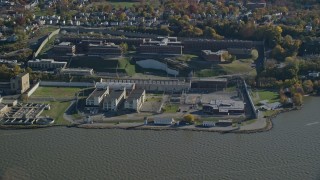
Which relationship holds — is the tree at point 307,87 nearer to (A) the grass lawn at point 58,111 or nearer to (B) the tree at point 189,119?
(B) the tree at point 189,119

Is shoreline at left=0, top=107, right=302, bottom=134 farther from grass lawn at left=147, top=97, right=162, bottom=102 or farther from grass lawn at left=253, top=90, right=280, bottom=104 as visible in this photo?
grass lawn at left=147, top=97, right=162, bottom=102

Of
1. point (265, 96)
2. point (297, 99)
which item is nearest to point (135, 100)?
point (265, 96)

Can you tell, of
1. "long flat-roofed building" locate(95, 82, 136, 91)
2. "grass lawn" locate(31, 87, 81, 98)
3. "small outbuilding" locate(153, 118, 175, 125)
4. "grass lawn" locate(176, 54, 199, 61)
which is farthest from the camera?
"grass lawn" locate(176, 54, 199, 61)

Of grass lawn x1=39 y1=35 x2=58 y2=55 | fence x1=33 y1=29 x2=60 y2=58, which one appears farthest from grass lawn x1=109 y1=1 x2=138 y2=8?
grass lawn x1=39 y1=35 x2=58 y2=55

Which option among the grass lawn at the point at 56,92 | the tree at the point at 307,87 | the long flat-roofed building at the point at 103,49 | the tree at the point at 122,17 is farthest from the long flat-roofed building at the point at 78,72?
the tree at the point at 122,17

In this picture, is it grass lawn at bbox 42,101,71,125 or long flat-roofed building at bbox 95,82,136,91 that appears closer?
grass lawn at bbox 42,101,71,125

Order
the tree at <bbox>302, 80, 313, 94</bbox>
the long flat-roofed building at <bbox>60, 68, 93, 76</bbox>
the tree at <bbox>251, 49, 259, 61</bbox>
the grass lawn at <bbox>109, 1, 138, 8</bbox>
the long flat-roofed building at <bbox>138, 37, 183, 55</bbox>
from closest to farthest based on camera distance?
the tree at <bbox>302, 80, 313, 94</bbox>, the long flat-roofed building at <bbox>60, 68, 93, 76</bbox>, the tree at <bbox>251, 49, 259, 61</bbox>, the long flat-roofed building at <bbox>138, 37, 183, 55</bbox>, the grass lawn at <bbox>109, 1, 138, 8</bbox>

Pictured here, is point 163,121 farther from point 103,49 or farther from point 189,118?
point 103,49

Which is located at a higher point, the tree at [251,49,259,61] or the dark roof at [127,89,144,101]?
the tree at [251,49,259,61]
